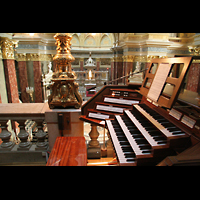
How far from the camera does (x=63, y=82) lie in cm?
269

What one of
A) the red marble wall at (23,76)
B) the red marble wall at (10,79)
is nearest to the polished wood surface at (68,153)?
the red marble wall at (10,79)

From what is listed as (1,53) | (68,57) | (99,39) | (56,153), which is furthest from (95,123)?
(99,39)

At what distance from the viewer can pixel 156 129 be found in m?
2.02

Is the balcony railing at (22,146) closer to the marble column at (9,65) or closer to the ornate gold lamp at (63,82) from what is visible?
the ornate gold lamp at (63,82)

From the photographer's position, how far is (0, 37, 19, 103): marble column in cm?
447

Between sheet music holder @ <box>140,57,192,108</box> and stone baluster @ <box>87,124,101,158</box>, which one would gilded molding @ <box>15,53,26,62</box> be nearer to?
stone baluster @ <box>87,124,101,158</box>

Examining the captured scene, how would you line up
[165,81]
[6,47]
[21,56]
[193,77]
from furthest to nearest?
1. [21,56]
2. [193,77]
3. [6,47]
4. [165,81]

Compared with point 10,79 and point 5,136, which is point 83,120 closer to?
point 5,136

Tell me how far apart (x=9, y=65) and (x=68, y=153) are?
4.25 metres

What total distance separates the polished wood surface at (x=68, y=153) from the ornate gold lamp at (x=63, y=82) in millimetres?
733

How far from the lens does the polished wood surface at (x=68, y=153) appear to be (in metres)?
1.75

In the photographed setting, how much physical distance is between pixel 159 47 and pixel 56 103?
10.3 m

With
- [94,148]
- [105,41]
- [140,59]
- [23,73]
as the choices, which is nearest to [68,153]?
[94,148]

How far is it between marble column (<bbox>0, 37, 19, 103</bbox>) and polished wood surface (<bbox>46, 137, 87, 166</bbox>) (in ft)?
12.3
